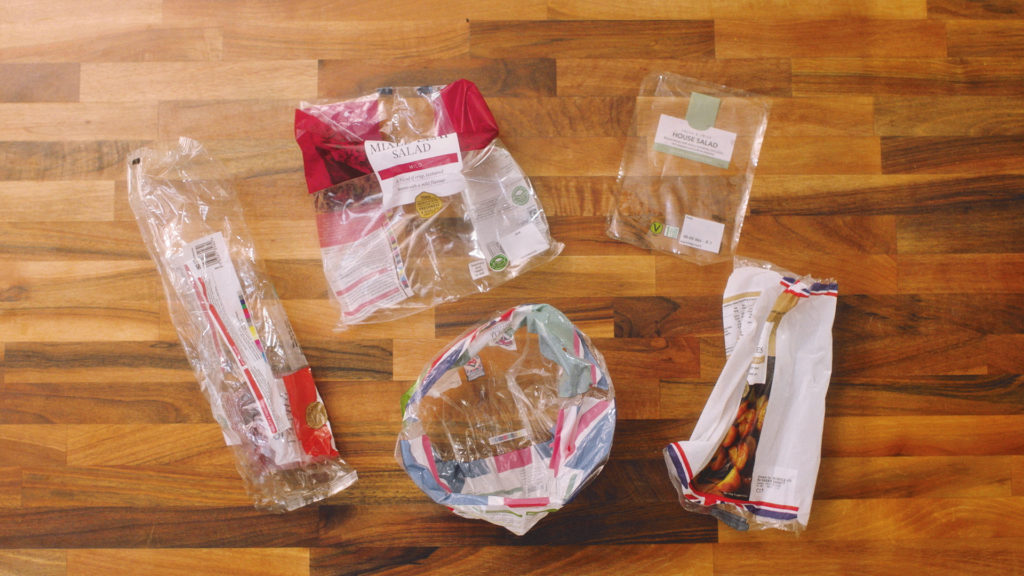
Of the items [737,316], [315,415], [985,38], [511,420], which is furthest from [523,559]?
[985,38]

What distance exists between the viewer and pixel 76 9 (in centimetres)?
106

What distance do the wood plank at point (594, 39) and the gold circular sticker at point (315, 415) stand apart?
1.96 ft

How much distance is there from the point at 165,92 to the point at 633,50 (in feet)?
2.42

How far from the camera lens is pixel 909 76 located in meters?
1.07

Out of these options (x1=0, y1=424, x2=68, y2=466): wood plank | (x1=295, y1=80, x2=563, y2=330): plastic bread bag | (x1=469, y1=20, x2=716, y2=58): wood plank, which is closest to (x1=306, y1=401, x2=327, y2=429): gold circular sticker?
(x1=295, y1=80, x2=563, y2=330): plastic bread bag

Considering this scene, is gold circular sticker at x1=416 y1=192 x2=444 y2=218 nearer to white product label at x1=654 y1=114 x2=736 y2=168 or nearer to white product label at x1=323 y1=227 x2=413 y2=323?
white product label at x1=323 y1=227 x2=413 y2=323

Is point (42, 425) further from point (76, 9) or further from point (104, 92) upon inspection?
point (76, 9)

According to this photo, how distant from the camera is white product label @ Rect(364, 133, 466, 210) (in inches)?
39.7

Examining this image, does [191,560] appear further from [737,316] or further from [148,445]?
[737,316]

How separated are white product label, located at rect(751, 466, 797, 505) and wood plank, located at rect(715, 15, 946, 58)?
65cm

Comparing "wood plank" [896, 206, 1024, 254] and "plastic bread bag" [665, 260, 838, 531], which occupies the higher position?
"wood plank" [896, 206, 1024, 254]

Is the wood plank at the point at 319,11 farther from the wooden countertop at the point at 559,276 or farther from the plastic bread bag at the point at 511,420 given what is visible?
the plastic bread bag at the point at 511,420

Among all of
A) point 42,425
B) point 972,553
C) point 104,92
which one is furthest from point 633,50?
point 42,425

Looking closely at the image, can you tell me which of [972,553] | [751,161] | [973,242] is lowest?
[972,553]
